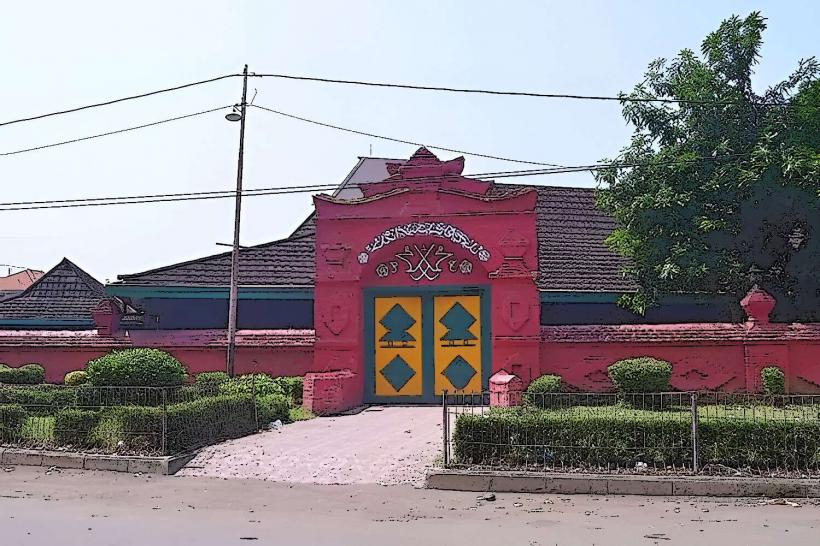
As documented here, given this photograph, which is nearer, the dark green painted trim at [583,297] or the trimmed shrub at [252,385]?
the trimmed shrub at [252,385]

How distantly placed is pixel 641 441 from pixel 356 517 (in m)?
3.74

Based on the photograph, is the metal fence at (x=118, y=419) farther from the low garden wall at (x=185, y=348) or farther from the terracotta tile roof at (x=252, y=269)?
the terracotta tile roof at (x=252, y=269)

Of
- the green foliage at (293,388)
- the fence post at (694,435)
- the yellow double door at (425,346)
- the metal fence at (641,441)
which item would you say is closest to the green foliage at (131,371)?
the green foliage at (293,388)

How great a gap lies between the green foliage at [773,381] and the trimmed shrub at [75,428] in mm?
11758

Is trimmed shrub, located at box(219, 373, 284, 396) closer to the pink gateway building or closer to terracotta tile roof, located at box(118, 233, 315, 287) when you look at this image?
the pink gateway building

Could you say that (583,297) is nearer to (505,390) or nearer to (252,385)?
(505,390)

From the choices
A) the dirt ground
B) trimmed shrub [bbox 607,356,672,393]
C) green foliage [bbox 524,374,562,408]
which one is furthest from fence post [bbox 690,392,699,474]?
trimmed shrub [bbox 607,356,672,393]

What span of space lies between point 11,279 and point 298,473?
2633 inches

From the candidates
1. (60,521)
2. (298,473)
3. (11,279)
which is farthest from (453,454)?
(11,279)

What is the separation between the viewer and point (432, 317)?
18.2 meters

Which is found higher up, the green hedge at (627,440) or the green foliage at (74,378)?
the green foliage at (74,378)

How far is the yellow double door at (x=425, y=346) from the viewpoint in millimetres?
18031

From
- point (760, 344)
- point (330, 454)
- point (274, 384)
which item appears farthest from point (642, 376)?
point (274, 384)

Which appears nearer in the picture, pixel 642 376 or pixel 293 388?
pixel 642 376
